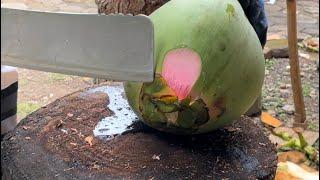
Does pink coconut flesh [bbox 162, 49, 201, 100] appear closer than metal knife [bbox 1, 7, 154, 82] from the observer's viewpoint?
No

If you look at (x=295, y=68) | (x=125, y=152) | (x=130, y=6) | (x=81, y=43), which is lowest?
(x=295, y=68)

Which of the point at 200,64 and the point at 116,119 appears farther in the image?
the point at 116,119

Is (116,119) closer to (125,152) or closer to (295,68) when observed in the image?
(125,152)

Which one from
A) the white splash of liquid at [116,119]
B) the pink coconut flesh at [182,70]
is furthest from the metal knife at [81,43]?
the white splash of liquid at [116,119]

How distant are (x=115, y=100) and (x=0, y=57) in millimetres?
603

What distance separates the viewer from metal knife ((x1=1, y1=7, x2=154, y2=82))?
0.70 m

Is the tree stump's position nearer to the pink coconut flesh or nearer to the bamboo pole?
the pink coconut flesh

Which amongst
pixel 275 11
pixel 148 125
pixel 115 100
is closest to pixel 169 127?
pixel 148 125

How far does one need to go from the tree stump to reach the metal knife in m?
0.31

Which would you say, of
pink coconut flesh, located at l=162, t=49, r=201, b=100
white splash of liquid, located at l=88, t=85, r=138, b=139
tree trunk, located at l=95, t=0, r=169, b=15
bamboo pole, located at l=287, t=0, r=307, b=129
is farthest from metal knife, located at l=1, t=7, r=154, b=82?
bamboo pole, located at l=287, t=0, r=307, b=129

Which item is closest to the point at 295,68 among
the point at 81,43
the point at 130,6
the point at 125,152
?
the point at 130,6

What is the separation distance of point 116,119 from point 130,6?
49 cm

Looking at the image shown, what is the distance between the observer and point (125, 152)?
41.4 inches

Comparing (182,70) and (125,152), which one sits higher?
(182,70)
